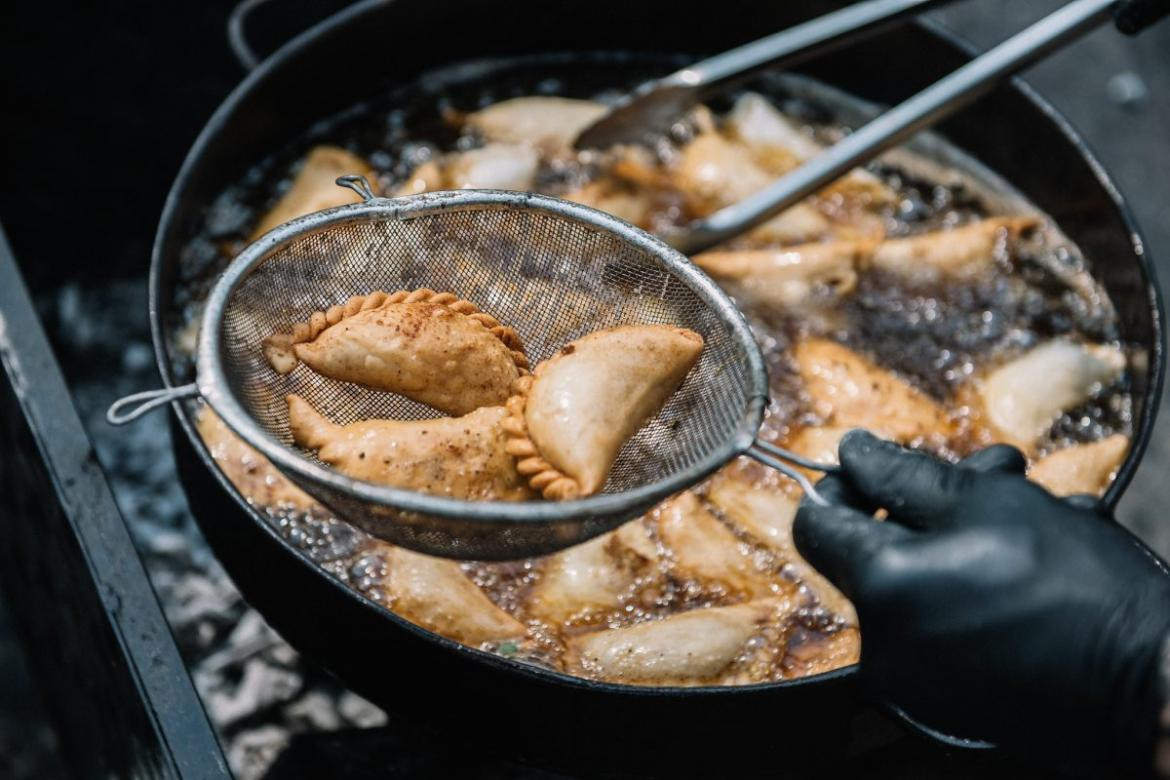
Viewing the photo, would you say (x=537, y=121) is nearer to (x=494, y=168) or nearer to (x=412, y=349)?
(x=494, y=168)

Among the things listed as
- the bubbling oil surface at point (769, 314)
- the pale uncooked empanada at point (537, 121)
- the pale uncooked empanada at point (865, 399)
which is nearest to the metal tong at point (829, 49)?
the pale uncooked empanada at point (537, 121)

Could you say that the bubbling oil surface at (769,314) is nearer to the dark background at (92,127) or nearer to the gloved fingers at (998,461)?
the dark background at (92,127)

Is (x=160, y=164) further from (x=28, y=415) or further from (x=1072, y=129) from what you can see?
(x=1072, y=129)

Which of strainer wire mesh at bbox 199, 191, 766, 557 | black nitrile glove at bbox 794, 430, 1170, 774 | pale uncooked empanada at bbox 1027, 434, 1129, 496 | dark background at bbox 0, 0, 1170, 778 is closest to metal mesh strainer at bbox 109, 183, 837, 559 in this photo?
strainer wire mesh at bbox 199, 191, 766, 557

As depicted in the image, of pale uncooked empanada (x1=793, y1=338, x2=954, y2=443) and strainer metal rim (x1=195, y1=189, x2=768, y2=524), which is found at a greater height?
strainer metal rim (x1=195, y1=189, x2=768, y2=524)

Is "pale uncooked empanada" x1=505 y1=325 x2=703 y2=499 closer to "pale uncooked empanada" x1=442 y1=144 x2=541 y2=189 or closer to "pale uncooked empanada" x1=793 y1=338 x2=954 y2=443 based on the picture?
"pale uncooked empanada" x1=793 y1=338 x2=954 y2=443

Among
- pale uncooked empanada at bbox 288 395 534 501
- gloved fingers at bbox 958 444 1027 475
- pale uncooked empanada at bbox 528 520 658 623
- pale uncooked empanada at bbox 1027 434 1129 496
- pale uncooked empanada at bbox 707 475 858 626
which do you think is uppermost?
gloved fingers at bbox 958 444 1027 475
